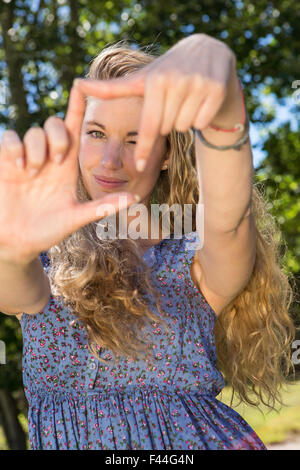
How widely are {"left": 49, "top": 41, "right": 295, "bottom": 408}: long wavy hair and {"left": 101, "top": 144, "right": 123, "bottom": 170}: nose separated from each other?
17cm

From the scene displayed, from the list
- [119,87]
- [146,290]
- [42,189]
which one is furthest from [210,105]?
[146,290]

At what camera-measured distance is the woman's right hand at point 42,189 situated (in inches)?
46.8

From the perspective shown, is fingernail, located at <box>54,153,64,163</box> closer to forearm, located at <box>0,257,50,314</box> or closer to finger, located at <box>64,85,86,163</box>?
finger, located at <box>64,85,86,163</box>

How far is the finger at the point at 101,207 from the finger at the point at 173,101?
0.17 metres

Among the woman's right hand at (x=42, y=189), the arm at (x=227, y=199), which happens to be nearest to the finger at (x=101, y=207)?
the woman's right hand at (x=42, y=189)

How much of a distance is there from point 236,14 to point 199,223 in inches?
178

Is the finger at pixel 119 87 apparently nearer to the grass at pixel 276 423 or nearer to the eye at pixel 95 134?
the eye at pixel 95 134

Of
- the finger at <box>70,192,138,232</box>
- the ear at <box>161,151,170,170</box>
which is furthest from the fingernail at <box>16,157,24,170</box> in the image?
the ear at <box>161,151,170,170</box>

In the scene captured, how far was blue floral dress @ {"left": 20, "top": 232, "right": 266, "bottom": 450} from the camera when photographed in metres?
1.60
